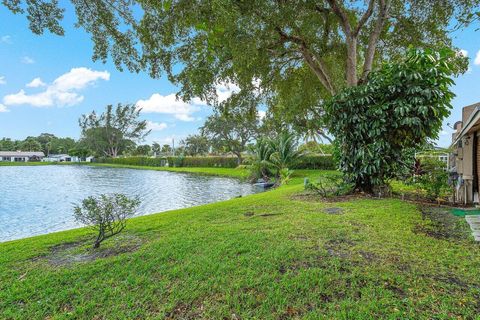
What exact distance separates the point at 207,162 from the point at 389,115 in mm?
29567

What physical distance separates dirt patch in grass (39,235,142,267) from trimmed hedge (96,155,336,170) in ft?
48.6

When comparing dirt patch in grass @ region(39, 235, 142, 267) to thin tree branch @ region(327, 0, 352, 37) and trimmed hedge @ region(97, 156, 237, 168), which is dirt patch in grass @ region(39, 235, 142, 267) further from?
trimmed hedge @ region(97, 156, 237, 168)

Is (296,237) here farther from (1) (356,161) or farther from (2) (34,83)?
(2) (34,83)

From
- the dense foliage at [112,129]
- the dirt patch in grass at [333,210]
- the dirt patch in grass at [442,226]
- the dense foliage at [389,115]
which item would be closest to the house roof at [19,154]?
the dense foliage at [112,129]

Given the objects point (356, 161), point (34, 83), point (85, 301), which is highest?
point (34, 83)

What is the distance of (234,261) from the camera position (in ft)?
10.3

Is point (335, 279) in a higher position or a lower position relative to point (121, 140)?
lower

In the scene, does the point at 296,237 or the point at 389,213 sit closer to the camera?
the point at 296,237

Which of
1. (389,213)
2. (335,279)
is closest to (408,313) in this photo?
(335,279)

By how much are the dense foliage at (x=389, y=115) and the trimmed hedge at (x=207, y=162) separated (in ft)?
33.1

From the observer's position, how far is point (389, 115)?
6.59m

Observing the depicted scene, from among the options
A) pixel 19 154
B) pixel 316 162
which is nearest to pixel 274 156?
pixel 316 162

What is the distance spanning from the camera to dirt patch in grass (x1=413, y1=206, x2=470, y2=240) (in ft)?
13.1

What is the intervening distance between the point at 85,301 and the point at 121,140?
60.6m
